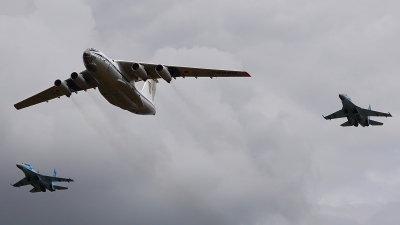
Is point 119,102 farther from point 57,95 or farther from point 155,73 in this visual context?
point 57,95

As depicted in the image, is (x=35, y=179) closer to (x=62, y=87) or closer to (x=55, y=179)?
(x=55, y=179)

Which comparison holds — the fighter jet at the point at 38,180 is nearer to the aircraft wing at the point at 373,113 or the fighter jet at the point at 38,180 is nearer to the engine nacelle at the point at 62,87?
the engine nacelle at the point at 62,87

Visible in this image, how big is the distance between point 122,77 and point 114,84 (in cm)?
78

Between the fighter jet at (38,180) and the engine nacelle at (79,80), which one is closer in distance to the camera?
the engine nacelle at (79,80)

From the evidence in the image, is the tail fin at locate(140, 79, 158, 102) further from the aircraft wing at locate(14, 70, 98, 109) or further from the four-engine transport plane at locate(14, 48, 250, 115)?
the aircraft wing at locate(14, 70, 98, 109)

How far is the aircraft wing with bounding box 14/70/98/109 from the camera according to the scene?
128 feet

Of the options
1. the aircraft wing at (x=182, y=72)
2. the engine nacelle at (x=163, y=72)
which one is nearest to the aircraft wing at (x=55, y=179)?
the aircraft wing at (x=182, y=72)

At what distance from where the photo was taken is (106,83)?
3578cm

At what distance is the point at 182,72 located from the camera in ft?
124

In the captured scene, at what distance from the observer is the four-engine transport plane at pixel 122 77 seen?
34906 mm

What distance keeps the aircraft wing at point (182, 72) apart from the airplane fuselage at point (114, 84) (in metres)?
0.46

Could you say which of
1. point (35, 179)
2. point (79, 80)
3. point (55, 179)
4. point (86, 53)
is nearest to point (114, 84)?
point (86, 53)

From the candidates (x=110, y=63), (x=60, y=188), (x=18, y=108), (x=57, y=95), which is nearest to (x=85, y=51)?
(x=110, y=63)

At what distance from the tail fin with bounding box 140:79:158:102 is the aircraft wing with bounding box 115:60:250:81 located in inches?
111
